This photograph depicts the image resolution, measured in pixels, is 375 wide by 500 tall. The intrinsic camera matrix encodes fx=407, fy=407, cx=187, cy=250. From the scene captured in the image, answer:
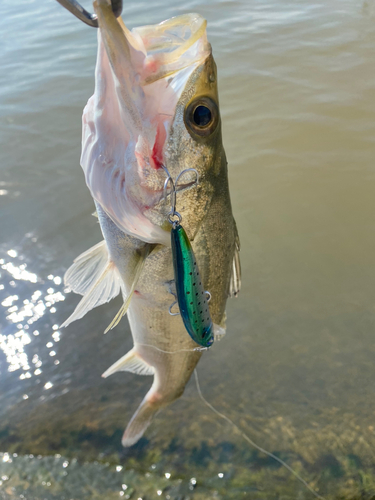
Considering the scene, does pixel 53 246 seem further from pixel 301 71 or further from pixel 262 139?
pixel 301 71

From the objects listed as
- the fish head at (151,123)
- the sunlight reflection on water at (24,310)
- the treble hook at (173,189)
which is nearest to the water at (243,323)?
the sunlight reflection on water at (24,310)

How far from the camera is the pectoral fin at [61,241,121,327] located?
1530 mm

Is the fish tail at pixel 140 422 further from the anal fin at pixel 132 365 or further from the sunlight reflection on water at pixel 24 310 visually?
the sunlight reflection on water at pixel 24 310

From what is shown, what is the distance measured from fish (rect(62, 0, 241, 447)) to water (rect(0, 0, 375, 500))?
3.54 feet

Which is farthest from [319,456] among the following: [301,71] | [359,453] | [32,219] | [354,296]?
[301,71]

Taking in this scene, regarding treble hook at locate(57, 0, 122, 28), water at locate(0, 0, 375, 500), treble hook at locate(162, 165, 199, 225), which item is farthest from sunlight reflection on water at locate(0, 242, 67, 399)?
treble hook at locate(57, 0, 122, 28)

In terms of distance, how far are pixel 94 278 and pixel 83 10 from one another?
980mm

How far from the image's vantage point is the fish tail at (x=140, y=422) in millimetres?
2076

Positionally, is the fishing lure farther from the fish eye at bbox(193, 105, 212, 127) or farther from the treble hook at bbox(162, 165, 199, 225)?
the fish eye at bbox(193, 105, 212, 127)

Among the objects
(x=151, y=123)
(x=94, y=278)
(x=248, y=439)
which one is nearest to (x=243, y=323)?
(x=248, y=439)

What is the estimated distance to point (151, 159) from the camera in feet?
3.95

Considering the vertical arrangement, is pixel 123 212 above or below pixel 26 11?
below

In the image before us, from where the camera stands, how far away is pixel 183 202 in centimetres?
127

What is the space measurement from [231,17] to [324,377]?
703 cm
